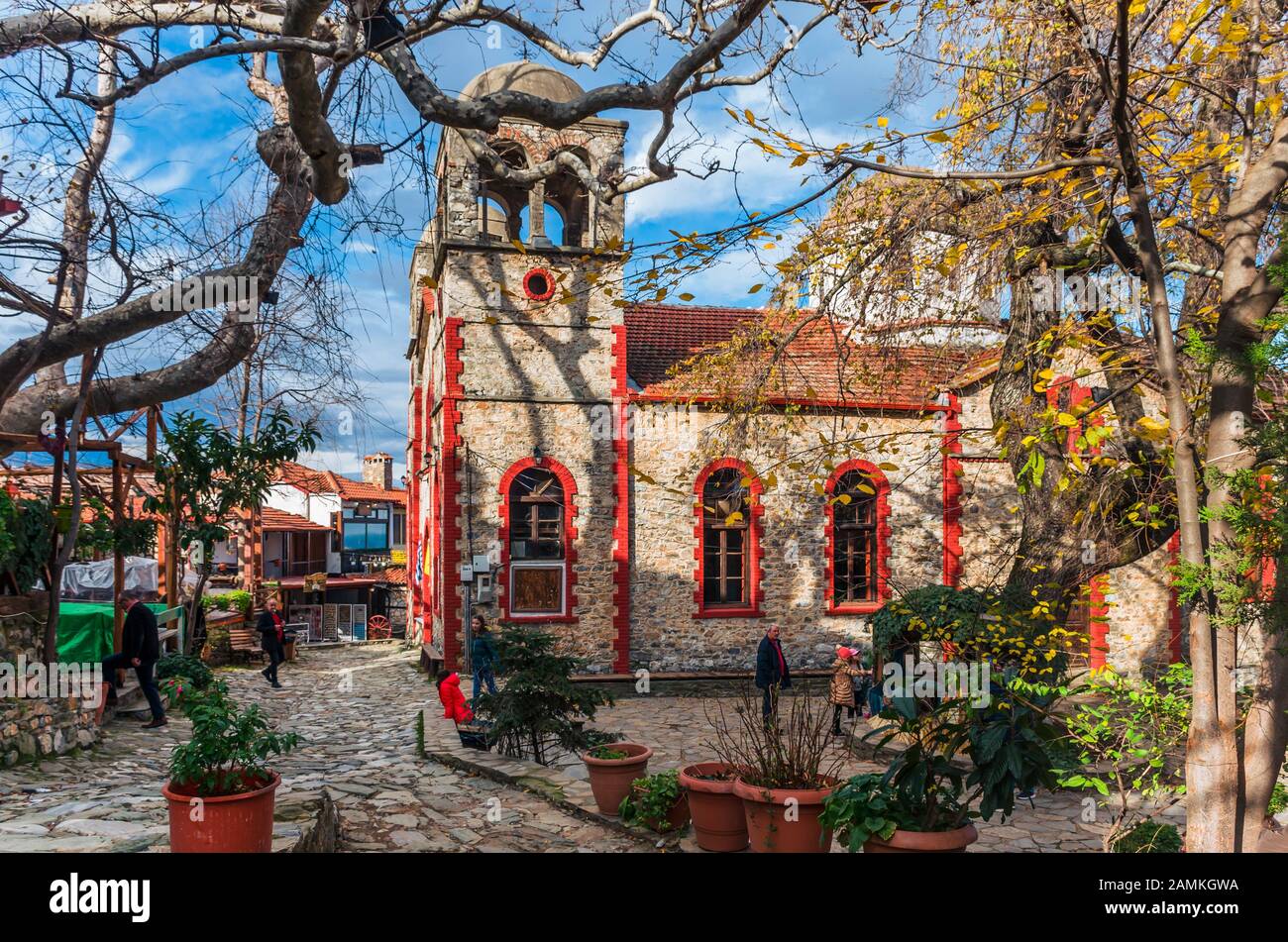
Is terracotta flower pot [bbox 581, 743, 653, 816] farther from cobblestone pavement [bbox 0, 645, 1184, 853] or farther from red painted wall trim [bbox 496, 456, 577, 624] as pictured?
red painted wall trim [bbox 496, 456, 577, 624]

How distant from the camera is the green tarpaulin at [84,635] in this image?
36.3 ft

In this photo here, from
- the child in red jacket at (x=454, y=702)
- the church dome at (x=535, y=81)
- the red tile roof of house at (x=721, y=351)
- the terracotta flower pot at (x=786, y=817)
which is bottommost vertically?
the child in red jacket at (x=454, y=702)

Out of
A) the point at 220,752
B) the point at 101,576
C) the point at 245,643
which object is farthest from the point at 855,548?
the point at 101,576

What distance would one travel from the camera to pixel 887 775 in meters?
5.27

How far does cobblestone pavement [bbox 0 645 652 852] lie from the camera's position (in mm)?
6133

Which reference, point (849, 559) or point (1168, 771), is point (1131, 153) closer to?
point (1168, 771)

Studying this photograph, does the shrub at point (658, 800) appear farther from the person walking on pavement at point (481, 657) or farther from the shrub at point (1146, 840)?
the person walking on pavement at point (481, 657)

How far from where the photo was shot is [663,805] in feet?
24.1

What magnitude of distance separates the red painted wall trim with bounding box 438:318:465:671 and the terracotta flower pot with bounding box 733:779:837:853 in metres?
9.89

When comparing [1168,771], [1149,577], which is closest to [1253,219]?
[1168,771]

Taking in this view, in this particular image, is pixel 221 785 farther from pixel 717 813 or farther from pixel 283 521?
pixel 283 521

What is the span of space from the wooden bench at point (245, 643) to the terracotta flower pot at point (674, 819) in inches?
581

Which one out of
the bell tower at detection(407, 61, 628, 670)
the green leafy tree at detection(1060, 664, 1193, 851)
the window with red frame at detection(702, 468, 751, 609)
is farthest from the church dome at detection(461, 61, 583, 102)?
the green leafy tree at detection(1060, 664, 1193, 851)

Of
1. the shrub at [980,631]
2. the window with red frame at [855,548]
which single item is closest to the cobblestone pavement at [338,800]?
the shrub at [980,631]
